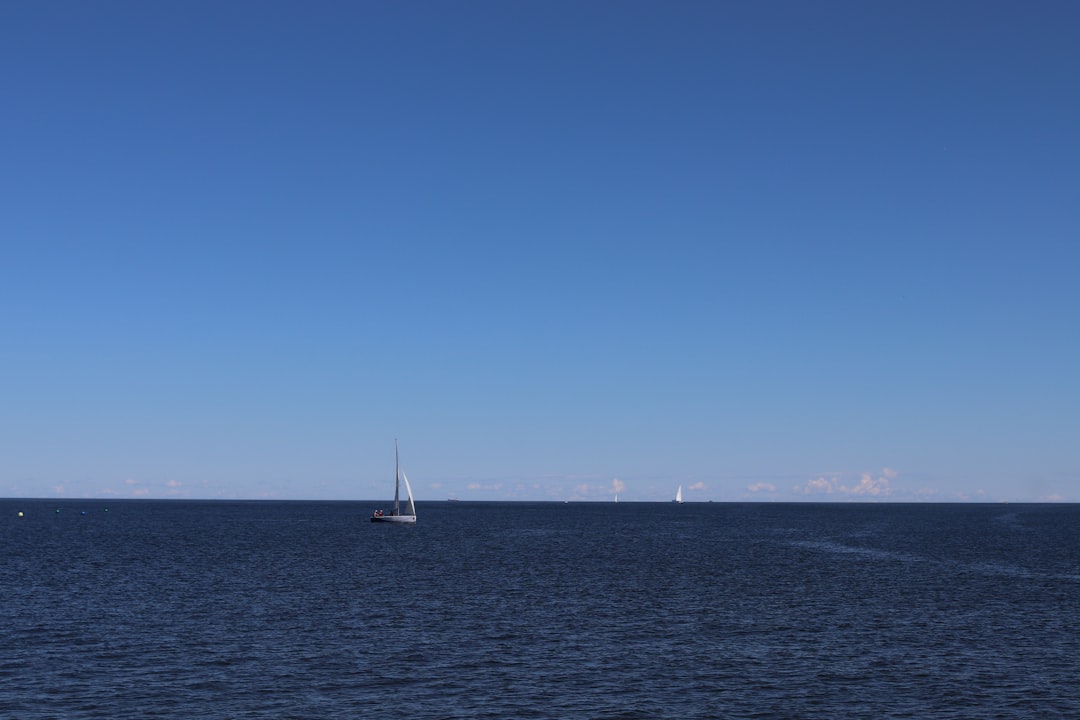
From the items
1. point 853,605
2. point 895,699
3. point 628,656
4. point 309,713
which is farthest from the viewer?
point 853,605

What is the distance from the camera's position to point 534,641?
62.2 m

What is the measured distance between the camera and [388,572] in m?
109

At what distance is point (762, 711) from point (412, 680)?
19.2m

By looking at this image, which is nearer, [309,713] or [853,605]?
[309,713]

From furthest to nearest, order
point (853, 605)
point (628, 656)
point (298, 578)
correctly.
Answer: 1. point (298, 578)
2. point (853, 605)
3. point (628, 656)

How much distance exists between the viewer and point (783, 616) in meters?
73.8

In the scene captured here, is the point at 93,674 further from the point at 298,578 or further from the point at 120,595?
the point at 298,578

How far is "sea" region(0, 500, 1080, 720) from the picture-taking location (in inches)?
1836

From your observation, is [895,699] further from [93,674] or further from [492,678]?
[93,674]

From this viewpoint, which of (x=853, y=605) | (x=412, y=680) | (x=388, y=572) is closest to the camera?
(x=412, y=680)

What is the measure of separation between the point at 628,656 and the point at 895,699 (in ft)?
53.9

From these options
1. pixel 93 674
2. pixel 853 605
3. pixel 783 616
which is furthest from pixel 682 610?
pixel 93 674

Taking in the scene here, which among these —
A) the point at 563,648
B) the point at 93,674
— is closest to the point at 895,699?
the point at 563,648

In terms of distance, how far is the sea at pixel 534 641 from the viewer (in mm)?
46625
